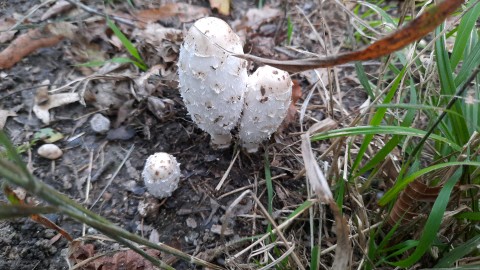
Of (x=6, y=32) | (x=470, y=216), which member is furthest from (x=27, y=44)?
(x=470, y=216)

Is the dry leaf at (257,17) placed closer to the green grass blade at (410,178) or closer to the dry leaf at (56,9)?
the dry leaf at (56,9)

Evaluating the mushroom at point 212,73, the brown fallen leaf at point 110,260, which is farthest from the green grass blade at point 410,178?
the brown fallen leaf at point 110,260

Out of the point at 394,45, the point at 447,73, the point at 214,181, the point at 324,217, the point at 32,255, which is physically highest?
the point at 394,45

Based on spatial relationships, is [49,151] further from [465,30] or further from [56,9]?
[465,30]

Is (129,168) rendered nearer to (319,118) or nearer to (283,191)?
(283,191)

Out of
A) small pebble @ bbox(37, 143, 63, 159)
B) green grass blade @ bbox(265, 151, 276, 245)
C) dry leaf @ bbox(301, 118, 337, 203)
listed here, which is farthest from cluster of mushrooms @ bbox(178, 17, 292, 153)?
small pebble @ bbox(37, 143, 63, 159)

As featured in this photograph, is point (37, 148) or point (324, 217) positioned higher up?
point (324, 217)

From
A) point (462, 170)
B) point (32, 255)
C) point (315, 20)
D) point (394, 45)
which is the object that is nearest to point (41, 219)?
point (32, 255)
